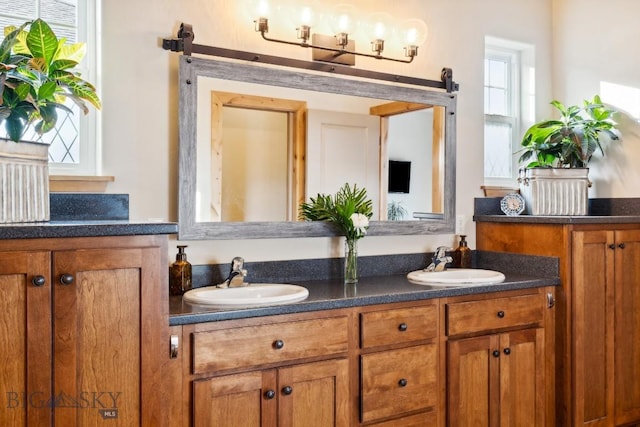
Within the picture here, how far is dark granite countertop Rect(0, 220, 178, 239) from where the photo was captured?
4.60ft

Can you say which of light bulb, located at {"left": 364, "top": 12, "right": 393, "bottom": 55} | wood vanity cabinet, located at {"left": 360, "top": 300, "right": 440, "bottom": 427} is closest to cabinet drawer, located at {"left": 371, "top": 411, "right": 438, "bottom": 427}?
wood vanity cabinet, located at {"left": 360, "top": 300, "right": 440, "bottom": 427}

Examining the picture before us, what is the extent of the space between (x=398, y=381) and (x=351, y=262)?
55 cm

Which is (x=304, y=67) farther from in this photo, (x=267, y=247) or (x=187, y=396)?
(x=187, y=396)

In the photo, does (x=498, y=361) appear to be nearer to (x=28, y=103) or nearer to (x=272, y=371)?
(x=272, y=371)

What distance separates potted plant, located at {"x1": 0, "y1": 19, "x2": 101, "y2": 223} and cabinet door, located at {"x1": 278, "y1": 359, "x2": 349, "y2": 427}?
1004mm

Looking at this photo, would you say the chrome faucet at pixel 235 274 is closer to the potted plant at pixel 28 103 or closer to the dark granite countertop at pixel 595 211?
the potted plant at pixel 28 103

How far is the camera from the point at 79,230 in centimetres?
147

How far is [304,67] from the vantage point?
2.42m

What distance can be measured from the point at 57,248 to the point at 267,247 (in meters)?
1.02

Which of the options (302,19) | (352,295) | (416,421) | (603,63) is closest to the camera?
(352,295)

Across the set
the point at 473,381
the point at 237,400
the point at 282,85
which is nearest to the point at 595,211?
the point at 473,381

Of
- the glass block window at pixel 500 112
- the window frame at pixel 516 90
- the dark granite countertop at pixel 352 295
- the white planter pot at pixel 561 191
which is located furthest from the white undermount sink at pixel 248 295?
the window frame at pixel 516 90

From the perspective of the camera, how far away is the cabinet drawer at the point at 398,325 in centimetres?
202

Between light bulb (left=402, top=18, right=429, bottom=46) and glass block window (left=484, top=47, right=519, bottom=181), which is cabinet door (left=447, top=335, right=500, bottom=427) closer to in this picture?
glass block window (left=484, top=47, right=519, bottom=181)
